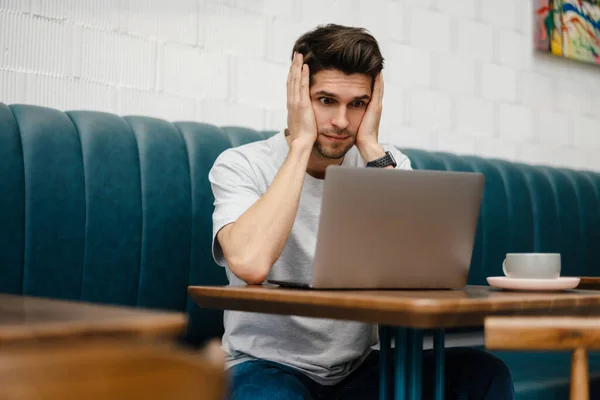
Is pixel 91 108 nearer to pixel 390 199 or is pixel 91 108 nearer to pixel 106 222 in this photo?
pixel 106 222

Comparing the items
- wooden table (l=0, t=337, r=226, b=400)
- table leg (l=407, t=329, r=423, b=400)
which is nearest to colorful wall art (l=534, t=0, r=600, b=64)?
table leg (l=407, t=329, r=423, b=400)

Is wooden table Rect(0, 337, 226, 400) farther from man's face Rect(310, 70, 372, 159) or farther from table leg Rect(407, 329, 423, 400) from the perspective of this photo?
man's face Rect(310, 70, 372, 159)

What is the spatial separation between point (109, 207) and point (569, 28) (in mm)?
2299

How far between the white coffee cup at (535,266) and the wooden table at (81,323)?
96cm

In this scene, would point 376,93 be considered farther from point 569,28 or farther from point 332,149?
point 569,28

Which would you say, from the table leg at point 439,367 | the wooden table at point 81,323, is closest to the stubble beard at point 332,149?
the table leg at point 439,367

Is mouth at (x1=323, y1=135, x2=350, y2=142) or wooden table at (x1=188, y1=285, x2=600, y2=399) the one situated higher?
mouth at (x1=323, y1=135, x2=350, y2=142)

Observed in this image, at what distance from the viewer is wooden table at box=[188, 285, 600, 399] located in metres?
1.00

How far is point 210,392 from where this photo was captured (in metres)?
0.39

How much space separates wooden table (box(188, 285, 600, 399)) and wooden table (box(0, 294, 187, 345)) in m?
0.45

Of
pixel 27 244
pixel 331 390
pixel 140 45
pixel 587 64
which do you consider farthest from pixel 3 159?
pixel 587 64

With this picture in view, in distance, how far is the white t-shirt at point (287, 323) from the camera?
1.54 m

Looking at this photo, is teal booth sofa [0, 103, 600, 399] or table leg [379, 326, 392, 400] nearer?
table leg [379, 326, 392, 400]

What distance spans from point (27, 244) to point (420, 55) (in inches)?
66.4
